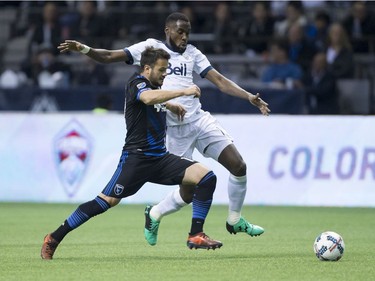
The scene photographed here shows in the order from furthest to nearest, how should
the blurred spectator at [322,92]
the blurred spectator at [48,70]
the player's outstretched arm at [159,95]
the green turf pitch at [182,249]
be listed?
the blurred spectator at [48,70], the blurred spectator at [322,92], the player's outstretched arm at [159,95], the green turf pitch at [182,249]

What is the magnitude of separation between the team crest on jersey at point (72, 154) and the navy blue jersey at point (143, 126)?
23.0 ft

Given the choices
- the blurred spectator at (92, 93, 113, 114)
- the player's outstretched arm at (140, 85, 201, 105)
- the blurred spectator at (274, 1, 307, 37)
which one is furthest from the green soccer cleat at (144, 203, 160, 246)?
the blurred spectator at (274, 1, 307, 37)

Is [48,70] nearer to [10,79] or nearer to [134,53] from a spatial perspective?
[10,79]

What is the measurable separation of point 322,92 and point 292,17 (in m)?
2.49

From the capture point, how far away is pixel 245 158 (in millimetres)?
16469

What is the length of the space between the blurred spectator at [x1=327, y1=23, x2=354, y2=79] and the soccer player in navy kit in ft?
31.2

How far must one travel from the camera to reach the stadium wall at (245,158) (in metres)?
16.1

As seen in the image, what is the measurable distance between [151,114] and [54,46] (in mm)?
12274

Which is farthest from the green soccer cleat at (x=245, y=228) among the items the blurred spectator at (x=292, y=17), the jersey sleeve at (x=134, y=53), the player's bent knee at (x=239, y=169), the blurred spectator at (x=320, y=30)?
the blurred spectator at (x=292, y=17)

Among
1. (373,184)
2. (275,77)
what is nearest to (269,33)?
(275,77)

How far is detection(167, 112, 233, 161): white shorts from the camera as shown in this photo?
11328mm

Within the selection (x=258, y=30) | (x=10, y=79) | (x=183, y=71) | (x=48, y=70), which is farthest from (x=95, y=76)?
(x=183, y=71)

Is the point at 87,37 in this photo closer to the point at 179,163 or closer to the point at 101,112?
the point at 101,112

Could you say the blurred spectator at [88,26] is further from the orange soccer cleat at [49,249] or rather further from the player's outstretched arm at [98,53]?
the orange soccer cleat at [49,249]
